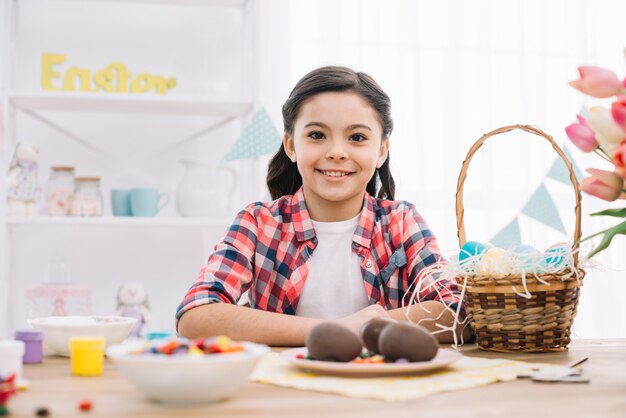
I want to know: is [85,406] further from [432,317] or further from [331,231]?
[331,231]

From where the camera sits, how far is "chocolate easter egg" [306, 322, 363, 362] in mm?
889

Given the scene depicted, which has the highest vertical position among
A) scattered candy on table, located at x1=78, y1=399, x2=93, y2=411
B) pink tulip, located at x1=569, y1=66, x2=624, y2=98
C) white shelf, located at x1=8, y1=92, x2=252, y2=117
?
white shelf, located at x1=8, y1=92, x2=252, y2=117

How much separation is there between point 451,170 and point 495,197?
0.72 feet

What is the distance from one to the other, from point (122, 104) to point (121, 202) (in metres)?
0.35

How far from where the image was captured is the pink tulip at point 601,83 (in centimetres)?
96

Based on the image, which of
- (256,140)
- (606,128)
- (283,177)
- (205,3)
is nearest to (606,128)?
(606,128)

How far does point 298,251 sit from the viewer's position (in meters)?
1.69

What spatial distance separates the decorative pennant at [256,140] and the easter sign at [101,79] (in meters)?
0.42

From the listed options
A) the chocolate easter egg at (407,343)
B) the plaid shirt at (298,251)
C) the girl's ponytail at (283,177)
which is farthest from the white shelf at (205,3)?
the chocolate easter egg at (407,343)

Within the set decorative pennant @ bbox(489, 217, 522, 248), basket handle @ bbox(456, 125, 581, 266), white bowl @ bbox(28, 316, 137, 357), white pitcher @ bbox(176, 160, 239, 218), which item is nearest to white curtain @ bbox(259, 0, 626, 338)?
white pitcher @ bbox(176, 160, 239, 218)

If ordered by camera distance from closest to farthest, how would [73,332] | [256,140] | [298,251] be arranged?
[73,332] < [298,251] < [256,140]

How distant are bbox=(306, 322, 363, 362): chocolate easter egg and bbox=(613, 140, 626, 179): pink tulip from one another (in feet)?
1.26

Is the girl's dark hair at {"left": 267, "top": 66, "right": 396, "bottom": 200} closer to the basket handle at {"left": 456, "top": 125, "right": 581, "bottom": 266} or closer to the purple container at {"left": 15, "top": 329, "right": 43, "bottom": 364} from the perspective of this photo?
the basket handle at {"left": 456, "top": 125, "right": 581, "bottom": 266}

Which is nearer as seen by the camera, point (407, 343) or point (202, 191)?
point (407, 343)
